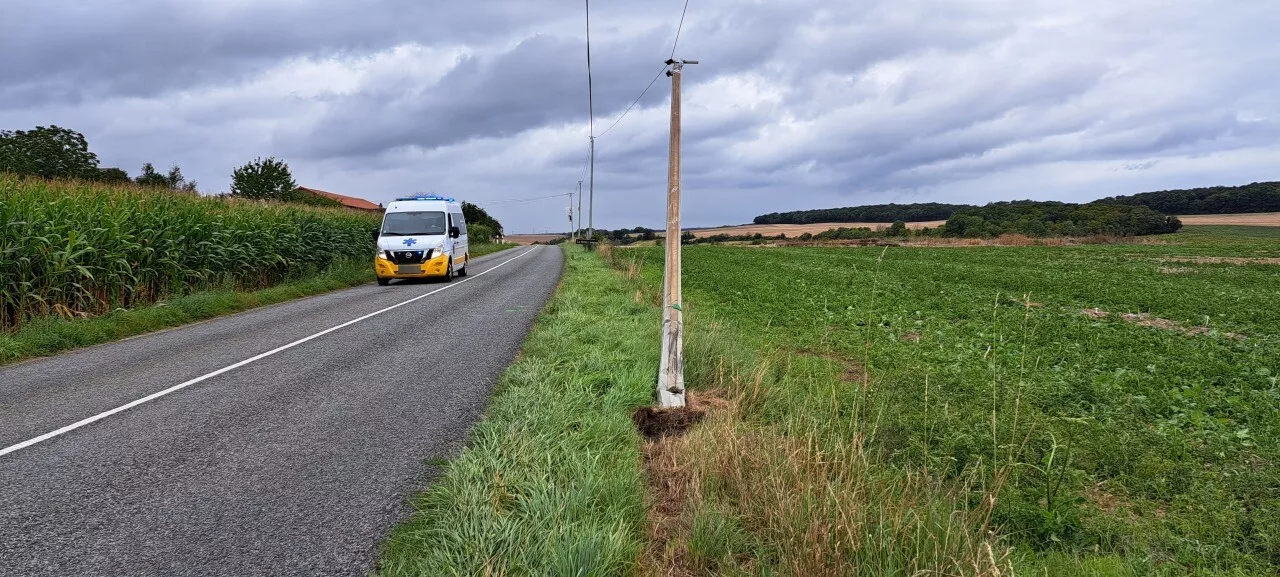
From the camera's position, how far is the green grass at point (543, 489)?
3146 millimetres

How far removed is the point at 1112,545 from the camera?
4.05 m

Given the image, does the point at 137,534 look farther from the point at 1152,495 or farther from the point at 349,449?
the point at 1152,495

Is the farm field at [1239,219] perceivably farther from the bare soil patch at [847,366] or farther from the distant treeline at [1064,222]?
the bare soil patch at [847,366]

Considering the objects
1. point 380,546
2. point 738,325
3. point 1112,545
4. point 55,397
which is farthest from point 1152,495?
point 55,397

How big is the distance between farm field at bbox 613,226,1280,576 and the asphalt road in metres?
1.88

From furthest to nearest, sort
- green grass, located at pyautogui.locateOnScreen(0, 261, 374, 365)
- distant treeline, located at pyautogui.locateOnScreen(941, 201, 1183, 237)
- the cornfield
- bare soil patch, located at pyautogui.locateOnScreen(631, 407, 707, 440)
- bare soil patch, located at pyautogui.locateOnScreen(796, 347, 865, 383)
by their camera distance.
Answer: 1. distant treeline, located at pyautogui.locateOnScreen(941, 201, 1183, 237)
2. the cornfield
3. green grass, located at pyautogui.locateOnScreen(0, 261, 374, 365)
4. bare soil patch, located at pyautogui.locateOnScreen(796, 347, 865, 383)
5. bare soil patch, located at pyautogui.locateOnScreen(631, 407, 707, 440)

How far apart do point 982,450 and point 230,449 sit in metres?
5.87

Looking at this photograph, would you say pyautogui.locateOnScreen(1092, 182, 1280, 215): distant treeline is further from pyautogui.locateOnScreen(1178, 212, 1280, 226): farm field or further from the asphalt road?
the asphalt road

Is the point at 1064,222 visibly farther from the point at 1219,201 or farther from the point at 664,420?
the point at 664,420

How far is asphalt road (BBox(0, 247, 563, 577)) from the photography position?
11.7 feet

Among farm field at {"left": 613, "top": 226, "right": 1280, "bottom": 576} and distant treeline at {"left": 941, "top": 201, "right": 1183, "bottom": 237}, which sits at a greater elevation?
distant treeline at {"left": 941, "top": 201, "right": 1183, "bottom": 237}

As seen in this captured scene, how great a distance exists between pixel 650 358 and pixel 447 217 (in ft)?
50.6

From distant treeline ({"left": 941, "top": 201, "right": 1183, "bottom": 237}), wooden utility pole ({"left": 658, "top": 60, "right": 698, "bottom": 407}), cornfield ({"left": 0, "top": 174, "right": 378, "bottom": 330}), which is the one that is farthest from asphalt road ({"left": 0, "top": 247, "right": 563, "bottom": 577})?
distant treeline ({"left": 941, "top": 201, "right": 1183, "bottom": 237})

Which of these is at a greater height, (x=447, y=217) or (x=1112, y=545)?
(x=447, y=217)
